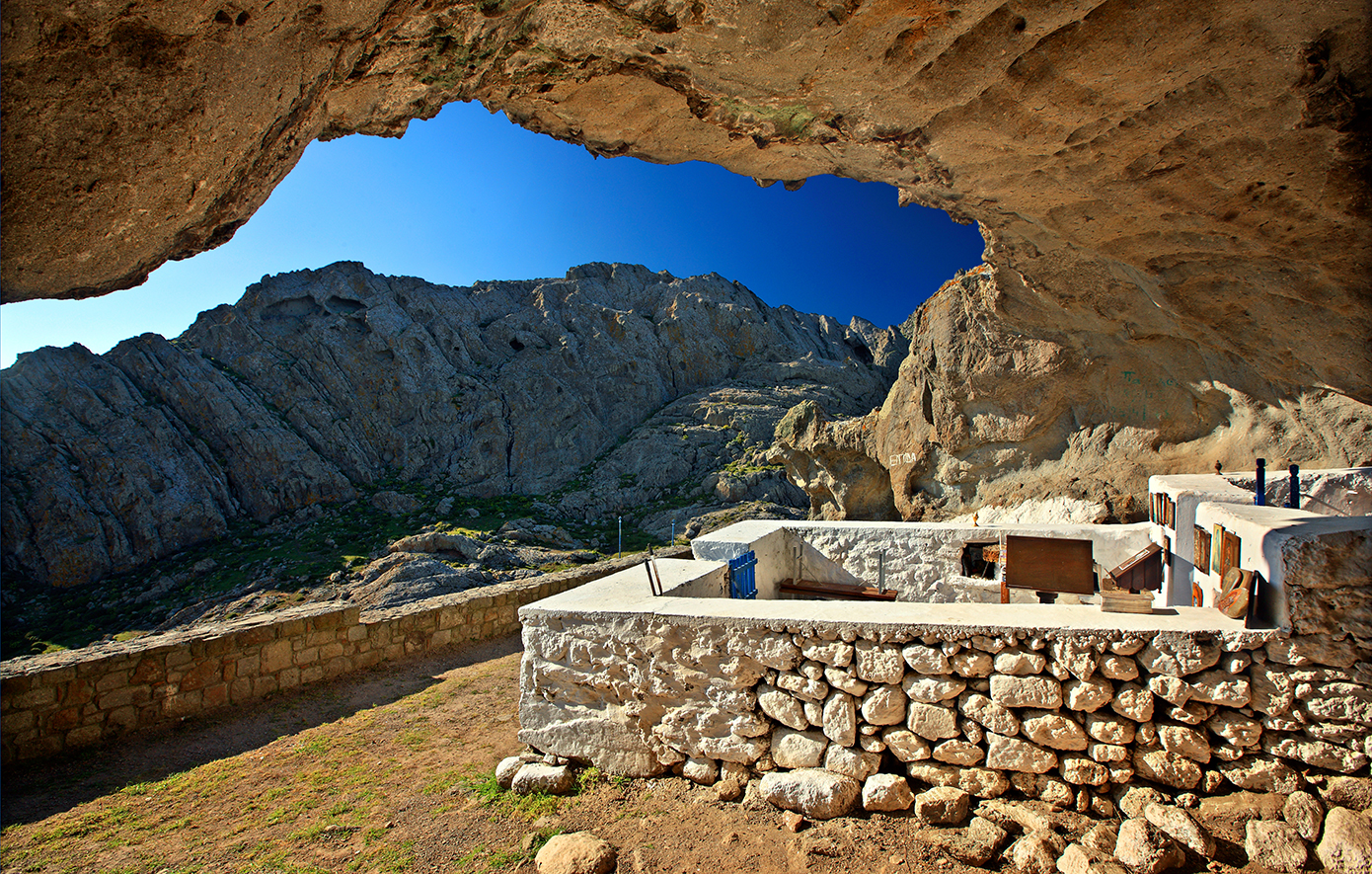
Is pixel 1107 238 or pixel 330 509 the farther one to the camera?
pixel 330 509

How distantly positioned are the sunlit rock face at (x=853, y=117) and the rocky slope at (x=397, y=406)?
24.1 metres

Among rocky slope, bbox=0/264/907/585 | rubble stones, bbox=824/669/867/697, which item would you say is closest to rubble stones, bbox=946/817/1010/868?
rubble stones, bbox=824/669/867/697

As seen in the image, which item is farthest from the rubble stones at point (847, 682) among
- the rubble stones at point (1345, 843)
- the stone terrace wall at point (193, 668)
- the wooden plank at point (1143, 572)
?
the stone terrace wall at point (193, 668)

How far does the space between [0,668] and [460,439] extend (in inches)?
1270

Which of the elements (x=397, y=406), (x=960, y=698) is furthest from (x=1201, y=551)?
(x=397, y=406)

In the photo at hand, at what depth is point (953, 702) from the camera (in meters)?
3.49

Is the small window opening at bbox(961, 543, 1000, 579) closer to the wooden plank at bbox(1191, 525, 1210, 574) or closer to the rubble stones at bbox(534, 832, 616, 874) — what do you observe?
the wooden plank at bbox(1191, 525, 1210, 574)

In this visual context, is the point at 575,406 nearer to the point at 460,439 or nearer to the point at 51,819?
the point at 460,439

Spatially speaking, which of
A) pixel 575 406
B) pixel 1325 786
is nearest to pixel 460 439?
pixel 575 406

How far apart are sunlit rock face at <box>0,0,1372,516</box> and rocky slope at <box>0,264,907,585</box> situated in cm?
2405

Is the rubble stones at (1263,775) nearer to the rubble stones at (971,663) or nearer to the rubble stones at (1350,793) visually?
A: the rubble stones at (1350,793)

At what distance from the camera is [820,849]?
3.26 metres

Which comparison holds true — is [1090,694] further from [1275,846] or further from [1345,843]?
[1345,843]

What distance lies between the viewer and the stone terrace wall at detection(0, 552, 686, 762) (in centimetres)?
524
